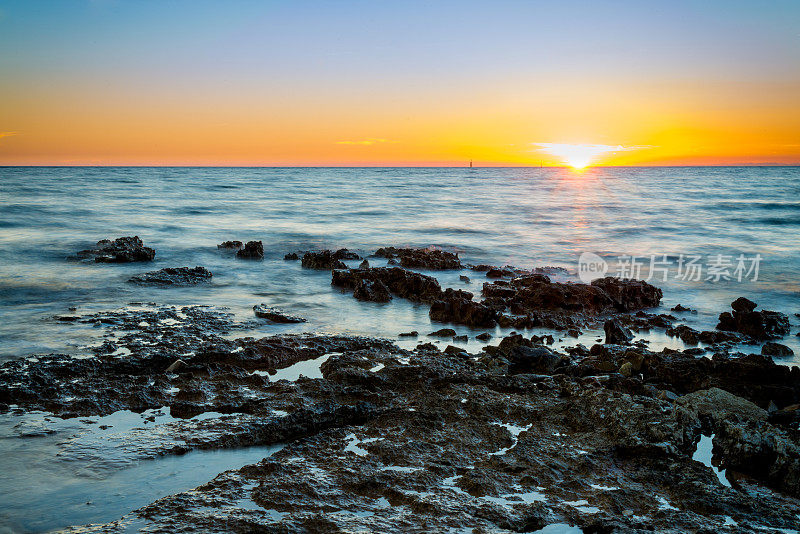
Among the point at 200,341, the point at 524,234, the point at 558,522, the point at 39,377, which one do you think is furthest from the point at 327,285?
the point at 524,234

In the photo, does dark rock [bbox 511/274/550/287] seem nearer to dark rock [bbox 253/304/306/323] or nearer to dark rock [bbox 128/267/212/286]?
dark rock [bbox 253/304/306/323]

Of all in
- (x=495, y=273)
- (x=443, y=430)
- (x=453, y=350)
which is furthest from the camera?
(x=495, y=273)

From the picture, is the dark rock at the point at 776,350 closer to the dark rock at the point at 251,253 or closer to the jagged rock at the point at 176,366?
the jagged rock at the point at 176,366

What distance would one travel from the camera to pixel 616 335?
7.96 m

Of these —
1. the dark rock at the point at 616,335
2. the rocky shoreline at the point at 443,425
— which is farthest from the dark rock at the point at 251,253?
the dark rock at the point at 616,335

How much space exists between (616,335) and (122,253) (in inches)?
436

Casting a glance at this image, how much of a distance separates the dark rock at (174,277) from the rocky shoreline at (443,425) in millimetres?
2884

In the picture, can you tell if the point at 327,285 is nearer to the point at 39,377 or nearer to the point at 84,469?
the point at 39,377

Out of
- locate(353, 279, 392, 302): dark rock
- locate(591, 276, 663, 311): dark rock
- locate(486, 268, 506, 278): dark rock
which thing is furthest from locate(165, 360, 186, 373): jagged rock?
locate(486, 268, 506, 278): dark rock

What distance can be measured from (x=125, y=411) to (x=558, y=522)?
366 centimetres

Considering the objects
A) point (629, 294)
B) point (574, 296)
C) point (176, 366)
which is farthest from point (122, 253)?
point (629, 294)

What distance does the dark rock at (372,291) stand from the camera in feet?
33.3

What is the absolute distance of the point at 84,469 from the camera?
→ 162 inches

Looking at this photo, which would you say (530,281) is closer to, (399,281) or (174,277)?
(399,281)
